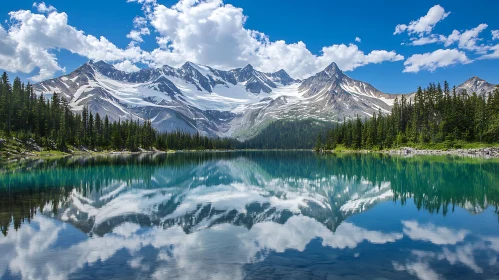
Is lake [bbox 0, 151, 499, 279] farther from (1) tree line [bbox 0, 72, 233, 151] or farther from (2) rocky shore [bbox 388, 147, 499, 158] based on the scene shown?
(1) tree line [bbox 0, 72, 233, 151]

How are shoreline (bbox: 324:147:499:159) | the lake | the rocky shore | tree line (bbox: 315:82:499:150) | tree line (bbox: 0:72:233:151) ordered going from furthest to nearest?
tree line (bbox: 315:82:499:150)
tree line (bbox: 0:72:233:151)
the rocky shore
shoreline (bbox: 324:147:499:159)
the lake

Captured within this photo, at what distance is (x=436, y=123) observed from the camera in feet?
474

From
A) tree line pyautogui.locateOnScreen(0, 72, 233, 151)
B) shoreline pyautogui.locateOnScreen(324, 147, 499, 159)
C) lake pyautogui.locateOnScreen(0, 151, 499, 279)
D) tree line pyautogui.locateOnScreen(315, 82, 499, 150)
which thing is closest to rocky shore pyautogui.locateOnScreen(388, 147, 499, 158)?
shoreline pyautogui.locateOnScreen(324, 147, 499, 159)

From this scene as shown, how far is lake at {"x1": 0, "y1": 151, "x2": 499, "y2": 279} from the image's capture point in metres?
15.5

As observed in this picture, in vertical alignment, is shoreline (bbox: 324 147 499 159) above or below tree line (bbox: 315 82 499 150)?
below

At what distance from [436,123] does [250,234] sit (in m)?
146

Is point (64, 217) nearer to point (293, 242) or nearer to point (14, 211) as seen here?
point (14, 211)

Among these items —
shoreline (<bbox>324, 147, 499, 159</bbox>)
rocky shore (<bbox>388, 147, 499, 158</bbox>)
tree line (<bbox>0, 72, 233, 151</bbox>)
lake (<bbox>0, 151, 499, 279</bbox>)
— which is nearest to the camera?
lake (<bbox>0, 151, 499, 279</bbox>)

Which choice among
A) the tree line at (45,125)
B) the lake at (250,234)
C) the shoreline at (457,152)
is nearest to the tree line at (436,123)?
the shoreline at (457,152)

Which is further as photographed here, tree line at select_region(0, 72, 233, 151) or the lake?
tree line at select_region(0, 72, 233, 151)

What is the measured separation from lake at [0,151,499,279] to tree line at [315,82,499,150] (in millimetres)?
106964

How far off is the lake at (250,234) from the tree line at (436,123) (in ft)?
351

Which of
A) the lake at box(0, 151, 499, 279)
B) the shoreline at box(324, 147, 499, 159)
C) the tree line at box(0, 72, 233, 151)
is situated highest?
the tree line at box(0, 72, 233, 151)

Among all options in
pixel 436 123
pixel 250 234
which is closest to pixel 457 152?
pixel 436 123
